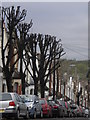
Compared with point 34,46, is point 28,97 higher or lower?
lower

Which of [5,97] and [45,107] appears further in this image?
[45,107]

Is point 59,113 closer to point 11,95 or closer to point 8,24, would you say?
point 8,24

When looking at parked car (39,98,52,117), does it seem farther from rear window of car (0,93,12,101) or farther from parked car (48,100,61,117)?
rear window of car (0,93,12,101)

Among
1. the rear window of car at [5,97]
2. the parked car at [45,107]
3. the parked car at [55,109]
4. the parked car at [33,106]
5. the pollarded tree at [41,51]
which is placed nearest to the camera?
the rear window of car at [5,97]

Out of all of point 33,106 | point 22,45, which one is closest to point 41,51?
point 22,45

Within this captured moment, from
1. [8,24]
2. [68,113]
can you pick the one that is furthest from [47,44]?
[8,24]

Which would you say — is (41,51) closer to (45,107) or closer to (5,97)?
(45,107)

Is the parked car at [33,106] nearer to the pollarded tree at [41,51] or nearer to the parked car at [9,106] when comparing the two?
the parked car at [9,106]

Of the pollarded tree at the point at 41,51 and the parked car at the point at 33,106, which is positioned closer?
the parked car at the point at 33,106

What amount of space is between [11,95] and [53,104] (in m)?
14.8

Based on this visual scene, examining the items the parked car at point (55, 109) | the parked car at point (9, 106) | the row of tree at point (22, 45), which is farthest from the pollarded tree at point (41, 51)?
the parked car at point (9, 106)

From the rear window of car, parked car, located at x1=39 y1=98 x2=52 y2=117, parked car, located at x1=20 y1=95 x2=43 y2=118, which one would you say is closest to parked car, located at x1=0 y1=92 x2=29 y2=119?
the rear window of car

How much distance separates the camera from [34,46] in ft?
169

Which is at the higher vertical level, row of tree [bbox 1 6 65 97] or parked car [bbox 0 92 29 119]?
row of tree [bbox 1 6 65 97]
